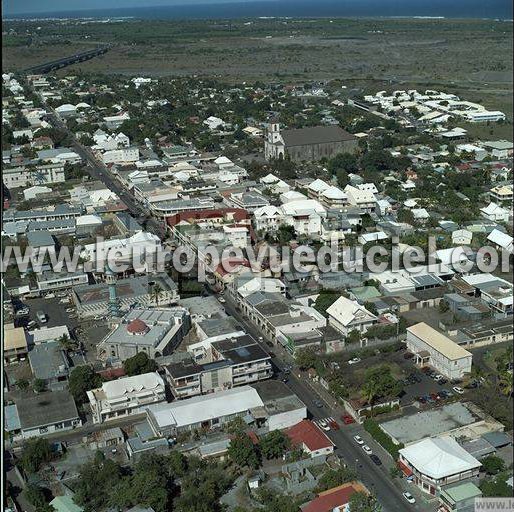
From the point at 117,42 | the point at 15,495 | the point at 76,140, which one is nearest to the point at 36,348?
the point at 15,495

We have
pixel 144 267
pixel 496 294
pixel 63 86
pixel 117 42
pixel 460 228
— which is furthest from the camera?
pixel 117 42

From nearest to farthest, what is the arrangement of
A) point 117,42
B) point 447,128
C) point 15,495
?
point 15,495 → point 447,128 → point 117,42

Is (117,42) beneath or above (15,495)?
above

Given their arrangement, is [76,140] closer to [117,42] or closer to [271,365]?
[271,365]

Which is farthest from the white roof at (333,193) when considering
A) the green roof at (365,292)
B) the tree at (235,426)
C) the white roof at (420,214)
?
the tree at (235,426)

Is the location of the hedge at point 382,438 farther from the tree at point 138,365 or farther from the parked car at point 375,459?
the tree at point 138,365

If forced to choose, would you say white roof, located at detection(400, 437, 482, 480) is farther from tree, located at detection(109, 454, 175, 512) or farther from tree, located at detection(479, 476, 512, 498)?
tree, located at detection(109, 454, 175, 512)

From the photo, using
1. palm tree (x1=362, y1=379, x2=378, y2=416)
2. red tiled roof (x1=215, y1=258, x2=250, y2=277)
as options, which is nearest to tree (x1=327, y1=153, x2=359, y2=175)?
red tiled roof (x1=215, y1=258, x2=250, y2=277)
